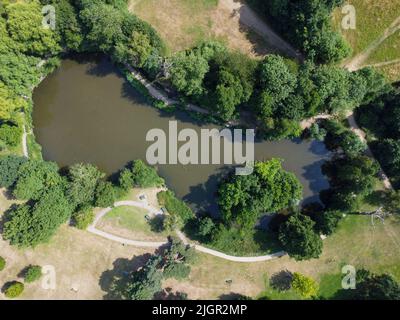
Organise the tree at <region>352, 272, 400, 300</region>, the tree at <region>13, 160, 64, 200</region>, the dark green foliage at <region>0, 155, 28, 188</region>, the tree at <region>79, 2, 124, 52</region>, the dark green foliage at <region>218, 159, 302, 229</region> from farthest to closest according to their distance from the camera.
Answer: the dark green foliage at <region>218, 159, 302, 229</region> < the dark green foliage at <region>0, 155, 28, 188</region> < the tree at <region>13, 160, 64, 200</region> < the tree at <region>352, 272, 400, 300</region> < the tree at <region>79, 2, 124, 52</region>

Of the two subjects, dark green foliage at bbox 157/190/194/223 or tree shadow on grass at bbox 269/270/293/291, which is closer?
tree shadow on grass at bbox 269/270/293/291

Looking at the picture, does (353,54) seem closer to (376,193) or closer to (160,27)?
(376,193)

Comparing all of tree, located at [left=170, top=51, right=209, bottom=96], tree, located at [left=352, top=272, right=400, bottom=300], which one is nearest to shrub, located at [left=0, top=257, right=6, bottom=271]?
tree, located at [left=170, top=51, right=209, bottom=96]

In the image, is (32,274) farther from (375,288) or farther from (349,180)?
(375,288)

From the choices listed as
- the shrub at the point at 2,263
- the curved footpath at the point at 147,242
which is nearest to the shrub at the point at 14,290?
the shrub at the point at 2,263

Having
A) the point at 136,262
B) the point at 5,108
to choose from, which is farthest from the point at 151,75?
the point at 136,262

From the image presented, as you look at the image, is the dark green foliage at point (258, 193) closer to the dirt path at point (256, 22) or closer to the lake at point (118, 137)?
the lake at point (118, 137)

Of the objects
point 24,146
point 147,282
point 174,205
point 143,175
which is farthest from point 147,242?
point 24,146

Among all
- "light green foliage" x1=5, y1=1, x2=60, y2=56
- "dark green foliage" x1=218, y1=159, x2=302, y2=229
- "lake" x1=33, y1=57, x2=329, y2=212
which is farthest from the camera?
"lake" x1=33, y1=57, x2=329, y2=212

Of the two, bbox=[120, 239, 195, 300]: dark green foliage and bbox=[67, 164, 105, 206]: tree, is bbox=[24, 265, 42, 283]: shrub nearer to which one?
bbox=[67, 164, 105, 206]: tree
